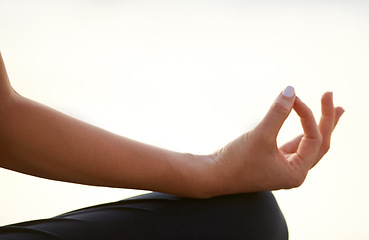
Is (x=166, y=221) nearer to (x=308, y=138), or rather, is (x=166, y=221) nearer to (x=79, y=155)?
(x=79, y=155)

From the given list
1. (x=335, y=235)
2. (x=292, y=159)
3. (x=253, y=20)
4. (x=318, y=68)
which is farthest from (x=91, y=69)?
(x=292, y=159)

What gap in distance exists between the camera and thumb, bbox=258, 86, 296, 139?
30.7 inches

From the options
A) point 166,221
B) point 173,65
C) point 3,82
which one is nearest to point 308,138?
point 166,221

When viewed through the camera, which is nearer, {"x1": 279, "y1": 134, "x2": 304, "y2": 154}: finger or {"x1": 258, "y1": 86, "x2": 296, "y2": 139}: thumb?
{"x1": 258, "y1": 86, "x2": 296, "y2": 139}: thumb

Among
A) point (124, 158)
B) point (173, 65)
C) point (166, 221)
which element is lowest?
point (166, 221)

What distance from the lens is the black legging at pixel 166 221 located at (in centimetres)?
66

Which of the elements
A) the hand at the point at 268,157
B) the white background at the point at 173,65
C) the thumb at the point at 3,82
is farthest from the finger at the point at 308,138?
the white background at the point at 173,65

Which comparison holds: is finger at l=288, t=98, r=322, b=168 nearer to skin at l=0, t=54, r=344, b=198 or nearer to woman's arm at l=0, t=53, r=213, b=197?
skin at l=0, t=54, r=344, b=198

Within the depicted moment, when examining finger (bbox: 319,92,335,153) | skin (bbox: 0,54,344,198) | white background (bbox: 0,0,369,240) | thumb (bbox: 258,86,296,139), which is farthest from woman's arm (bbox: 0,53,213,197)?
white background (bbox: 0,0,369,240)

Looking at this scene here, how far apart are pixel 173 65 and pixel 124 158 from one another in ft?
6.50

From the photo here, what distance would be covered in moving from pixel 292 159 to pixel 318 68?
74.4 inches

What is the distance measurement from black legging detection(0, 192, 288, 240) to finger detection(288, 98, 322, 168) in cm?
12

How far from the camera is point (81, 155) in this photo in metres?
0.75

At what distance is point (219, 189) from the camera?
0.75 meters
